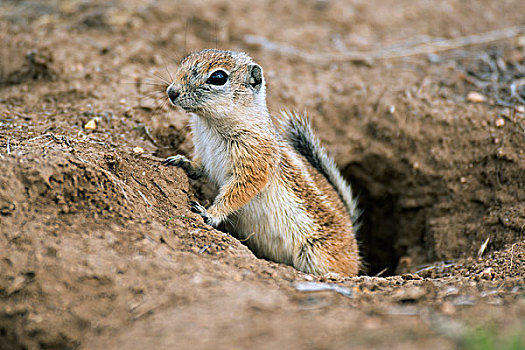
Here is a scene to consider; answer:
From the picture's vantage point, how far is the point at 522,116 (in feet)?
16.6

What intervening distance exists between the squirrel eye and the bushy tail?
1.19 meters

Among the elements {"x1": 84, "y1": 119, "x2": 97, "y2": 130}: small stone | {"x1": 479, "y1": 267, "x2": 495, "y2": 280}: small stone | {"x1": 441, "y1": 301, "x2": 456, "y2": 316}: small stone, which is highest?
{"x1": 84, "y1": 119, "x2": 97, "y2": 130}: small stone

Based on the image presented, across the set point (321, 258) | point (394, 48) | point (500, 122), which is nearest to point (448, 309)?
point (321, 258)

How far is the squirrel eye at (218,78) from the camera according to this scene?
4.07 metres

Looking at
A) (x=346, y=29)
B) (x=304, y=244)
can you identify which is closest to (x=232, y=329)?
(x=304, y=244)

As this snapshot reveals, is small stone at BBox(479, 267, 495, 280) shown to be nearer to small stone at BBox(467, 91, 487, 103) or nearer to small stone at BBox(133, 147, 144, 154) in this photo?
small stone at BBox(467, 91, 487, 103)

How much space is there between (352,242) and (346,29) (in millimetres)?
3747

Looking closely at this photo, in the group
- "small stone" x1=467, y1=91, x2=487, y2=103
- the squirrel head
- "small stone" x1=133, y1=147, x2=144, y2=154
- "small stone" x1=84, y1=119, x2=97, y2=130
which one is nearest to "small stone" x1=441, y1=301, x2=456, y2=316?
the squirrel head

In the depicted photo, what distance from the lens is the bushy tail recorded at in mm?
5184

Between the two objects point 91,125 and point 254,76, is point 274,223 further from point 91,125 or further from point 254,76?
point 91,125

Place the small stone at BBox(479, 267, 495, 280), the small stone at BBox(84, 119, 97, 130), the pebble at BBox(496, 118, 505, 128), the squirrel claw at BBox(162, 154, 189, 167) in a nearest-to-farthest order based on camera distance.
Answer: the small stone at BBox(479, 267, 495, 280) < the squirrel claw at BBox(162, 154, 189, 167) < the small stone at BBox(84, 119, 97, 130) < the pebble at BBox(496, 118, 505, 128)

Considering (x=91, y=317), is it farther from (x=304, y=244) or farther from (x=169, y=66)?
(x=169, y=66)

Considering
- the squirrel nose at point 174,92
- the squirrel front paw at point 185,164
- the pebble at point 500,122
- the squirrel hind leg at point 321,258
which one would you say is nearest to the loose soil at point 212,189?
the pebble at point 500,122

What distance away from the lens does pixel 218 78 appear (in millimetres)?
4117
